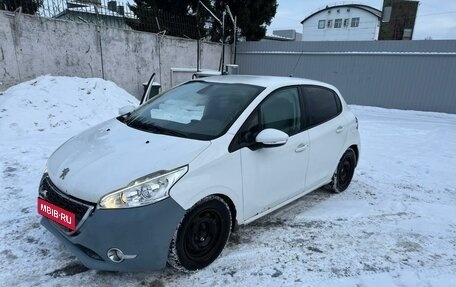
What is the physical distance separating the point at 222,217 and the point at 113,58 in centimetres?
903

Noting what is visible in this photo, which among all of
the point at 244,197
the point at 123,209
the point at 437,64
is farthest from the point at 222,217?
the point at 437,64

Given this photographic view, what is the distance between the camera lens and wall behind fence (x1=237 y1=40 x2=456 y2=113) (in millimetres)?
11992

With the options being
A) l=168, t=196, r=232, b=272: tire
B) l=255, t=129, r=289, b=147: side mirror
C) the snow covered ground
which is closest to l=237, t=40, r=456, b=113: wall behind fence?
the snow covered ground

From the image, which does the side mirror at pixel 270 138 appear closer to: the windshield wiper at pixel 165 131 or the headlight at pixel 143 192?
the windshield wiper at pixel 165 131

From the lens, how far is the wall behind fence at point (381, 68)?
12.0 m

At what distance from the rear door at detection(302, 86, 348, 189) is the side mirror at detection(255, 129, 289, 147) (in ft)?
2.66

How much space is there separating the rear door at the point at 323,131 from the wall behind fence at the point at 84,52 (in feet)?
24.5

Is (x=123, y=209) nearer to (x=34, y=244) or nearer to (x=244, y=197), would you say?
(x=244, y=197)

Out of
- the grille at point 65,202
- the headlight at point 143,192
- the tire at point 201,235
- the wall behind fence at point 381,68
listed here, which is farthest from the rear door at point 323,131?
the wall behind fence at point 381,68

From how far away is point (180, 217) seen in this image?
247cm

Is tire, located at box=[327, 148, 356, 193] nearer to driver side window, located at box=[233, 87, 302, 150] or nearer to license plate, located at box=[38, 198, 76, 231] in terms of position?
driver side window, located at box=[233, 87, 302, 150]

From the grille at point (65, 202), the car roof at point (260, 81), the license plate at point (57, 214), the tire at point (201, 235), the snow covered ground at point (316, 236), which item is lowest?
the snow covered ground at point (316, 236)

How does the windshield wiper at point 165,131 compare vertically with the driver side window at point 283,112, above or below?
below

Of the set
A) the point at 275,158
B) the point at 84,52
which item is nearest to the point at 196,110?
the point at 275,158
